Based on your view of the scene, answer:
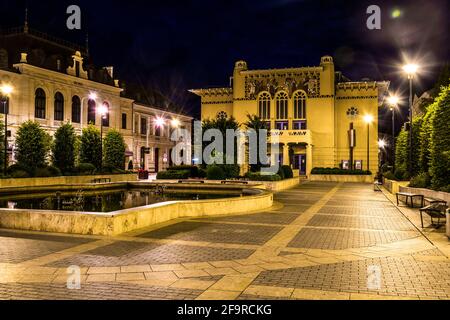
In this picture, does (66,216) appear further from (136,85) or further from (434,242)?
(136,85)

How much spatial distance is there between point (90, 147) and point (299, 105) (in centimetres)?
2600

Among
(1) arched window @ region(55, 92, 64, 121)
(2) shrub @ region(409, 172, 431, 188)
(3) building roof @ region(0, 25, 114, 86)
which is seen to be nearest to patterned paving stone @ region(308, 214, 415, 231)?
(2) shrub @ region(409, 172, 431, 188)

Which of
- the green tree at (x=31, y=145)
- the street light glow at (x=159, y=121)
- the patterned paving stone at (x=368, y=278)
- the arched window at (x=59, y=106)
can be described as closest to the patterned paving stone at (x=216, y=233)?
the patterned paving stone at (x=368, y=278)

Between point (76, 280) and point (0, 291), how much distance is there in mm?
1153

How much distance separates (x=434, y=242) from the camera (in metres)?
11.0

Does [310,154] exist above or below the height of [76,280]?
above

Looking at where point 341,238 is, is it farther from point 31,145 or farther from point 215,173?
point 31,145

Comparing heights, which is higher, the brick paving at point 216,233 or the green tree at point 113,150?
the green tree at point 113,150

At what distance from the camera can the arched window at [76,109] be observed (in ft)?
163

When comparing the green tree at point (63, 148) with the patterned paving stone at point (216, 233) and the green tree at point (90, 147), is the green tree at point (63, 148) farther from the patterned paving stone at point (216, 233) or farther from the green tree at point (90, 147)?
the patterned paving stone at point (216, 233)

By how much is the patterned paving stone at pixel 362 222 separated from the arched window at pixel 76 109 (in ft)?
132

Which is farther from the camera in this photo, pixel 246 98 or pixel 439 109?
pixel 246 98
